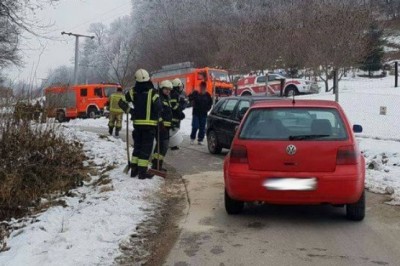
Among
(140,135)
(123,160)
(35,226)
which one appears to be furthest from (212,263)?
(123,160)

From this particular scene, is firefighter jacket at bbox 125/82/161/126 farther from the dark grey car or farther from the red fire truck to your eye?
the red fire truck

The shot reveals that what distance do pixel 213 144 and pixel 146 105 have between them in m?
4.66

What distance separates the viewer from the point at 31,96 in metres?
9.80

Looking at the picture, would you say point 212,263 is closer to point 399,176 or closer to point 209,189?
point 209,189

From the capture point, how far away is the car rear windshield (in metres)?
6.35

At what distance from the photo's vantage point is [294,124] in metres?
6.54

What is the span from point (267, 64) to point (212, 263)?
3262cm

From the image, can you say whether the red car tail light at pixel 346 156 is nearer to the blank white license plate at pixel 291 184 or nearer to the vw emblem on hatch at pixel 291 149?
the blank white license plate at pixel 291 184

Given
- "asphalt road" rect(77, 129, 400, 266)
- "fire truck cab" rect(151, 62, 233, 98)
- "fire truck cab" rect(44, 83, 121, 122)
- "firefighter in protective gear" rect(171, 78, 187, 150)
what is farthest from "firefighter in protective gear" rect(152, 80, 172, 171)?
"fire truck cab" rect(44, 83, 121, 122)

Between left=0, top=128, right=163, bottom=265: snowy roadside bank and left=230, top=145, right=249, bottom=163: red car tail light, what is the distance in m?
1.38

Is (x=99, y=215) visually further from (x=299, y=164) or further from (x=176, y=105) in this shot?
(x=176, y=105)

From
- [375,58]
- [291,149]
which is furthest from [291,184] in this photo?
[375,58]

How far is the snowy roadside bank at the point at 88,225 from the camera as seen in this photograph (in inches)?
199

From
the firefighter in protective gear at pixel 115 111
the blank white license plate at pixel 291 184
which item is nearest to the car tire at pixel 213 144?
the firefighter in protective gear at pixel 115 111
